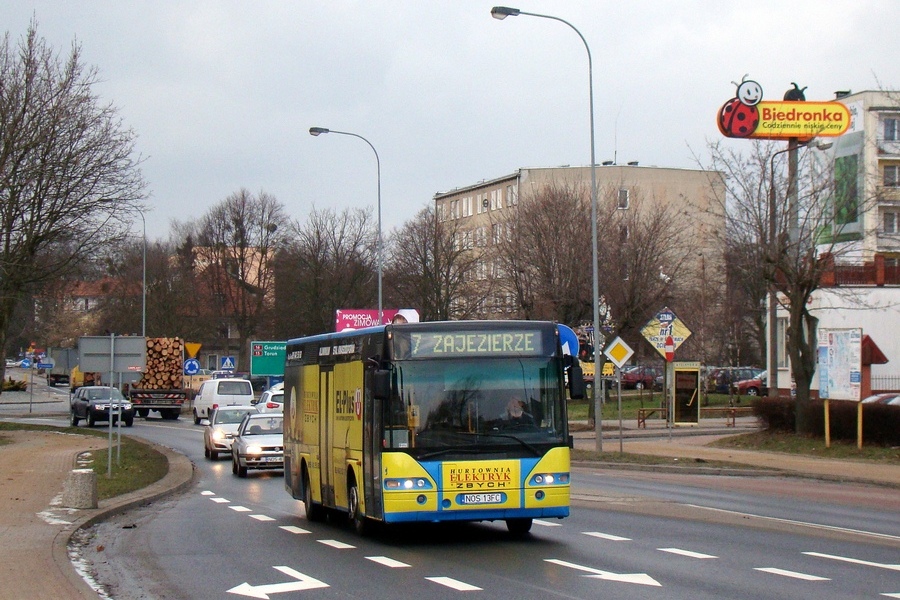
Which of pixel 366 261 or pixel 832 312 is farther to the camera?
pixel 366 261

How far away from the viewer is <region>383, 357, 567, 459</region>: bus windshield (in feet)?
42.6

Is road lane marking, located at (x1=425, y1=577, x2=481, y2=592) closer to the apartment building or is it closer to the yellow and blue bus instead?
the yellow and blue bus

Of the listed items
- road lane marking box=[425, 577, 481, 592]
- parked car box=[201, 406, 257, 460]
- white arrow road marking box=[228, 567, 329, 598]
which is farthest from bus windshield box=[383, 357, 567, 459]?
parked car box=[201, 406, 257, 460]

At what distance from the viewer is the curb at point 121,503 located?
34.7 ft

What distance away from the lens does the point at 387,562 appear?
38.6 ft

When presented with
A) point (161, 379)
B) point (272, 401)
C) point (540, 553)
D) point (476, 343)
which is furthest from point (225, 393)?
point (540, 553)

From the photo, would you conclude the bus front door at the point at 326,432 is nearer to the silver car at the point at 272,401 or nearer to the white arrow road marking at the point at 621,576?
the white arrow road marking at the point at 621,576

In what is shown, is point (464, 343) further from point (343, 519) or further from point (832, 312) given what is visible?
point (832, 312)

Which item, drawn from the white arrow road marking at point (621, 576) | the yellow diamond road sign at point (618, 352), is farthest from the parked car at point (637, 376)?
the white arrow road marking at point (621, 576)

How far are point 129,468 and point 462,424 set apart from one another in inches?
558

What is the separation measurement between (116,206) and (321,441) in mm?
26080

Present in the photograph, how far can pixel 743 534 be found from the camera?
13.9m

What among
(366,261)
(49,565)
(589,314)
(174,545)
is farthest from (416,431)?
(366,261)

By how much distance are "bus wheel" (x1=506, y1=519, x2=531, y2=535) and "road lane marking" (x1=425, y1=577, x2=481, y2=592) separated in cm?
346
